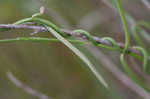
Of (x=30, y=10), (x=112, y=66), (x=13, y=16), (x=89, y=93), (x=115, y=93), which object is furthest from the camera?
(x=89, y=93)

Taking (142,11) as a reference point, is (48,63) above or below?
below

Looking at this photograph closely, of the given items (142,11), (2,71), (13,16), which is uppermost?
(13,16)

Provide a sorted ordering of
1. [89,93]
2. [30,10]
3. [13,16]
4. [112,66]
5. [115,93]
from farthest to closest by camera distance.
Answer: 1. [89,93]
2. [13,16]
3. [115,93]
4. [112,66]
5. [30,10]

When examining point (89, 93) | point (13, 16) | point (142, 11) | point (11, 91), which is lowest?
point (89, 93)

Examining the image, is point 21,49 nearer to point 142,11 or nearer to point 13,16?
point 13,16

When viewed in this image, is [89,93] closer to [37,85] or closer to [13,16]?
[37,85]

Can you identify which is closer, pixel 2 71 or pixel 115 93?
pixel 115 93

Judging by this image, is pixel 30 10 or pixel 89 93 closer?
pixel 30 10

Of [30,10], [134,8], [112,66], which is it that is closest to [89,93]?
[112,66]

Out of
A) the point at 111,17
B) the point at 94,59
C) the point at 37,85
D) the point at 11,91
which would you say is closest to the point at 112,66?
the point at 94,59
